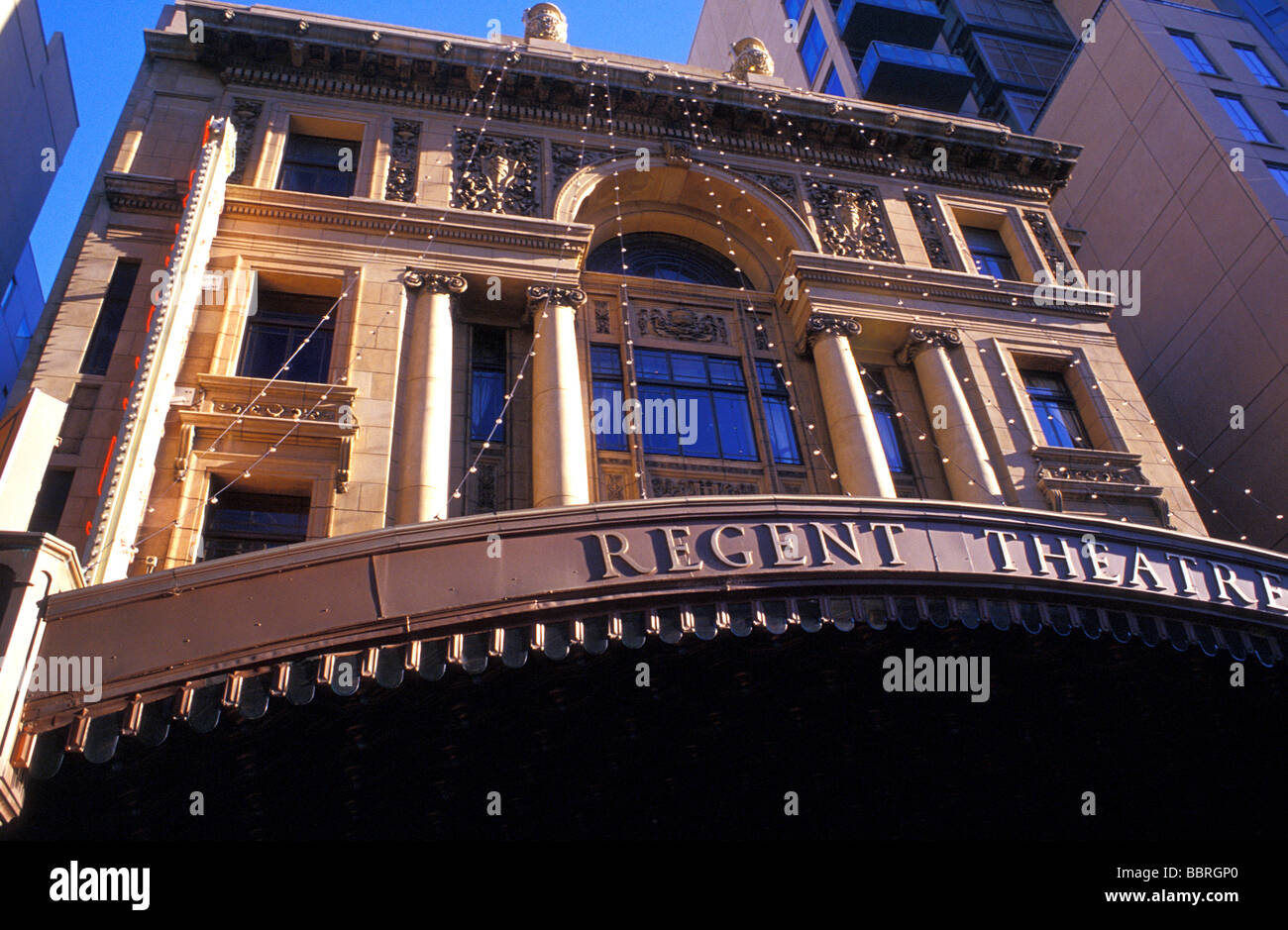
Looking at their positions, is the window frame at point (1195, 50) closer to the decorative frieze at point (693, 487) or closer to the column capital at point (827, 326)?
the column capital at point (827, 326)

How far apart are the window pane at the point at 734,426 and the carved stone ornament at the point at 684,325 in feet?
4.99

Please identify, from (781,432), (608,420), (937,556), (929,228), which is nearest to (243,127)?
(608,420)

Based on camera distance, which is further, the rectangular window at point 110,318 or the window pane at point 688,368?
the window pane at point 688,368

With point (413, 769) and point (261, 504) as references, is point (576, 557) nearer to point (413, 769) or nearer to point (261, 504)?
point (413, 769)

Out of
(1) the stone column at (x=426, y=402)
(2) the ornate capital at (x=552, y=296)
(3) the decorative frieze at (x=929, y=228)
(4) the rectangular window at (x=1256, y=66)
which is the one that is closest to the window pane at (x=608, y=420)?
(2) the ornate capital at (x=552, y=296)

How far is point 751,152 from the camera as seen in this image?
22875mm

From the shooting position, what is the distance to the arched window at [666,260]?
2175cm

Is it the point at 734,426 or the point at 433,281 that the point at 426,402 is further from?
the point at 734,426

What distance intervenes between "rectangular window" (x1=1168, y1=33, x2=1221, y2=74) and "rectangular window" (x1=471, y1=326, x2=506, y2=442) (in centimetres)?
2433

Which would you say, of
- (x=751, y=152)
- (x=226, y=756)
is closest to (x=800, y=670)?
(x=226, y=756)

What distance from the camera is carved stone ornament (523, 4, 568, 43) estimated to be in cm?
2364

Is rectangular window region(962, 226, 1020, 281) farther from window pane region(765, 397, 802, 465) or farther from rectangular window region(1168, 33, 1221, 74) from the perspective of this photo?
rectangular window region(1168, 33, 1221, 74)

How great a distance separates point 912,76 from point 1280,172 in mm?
22063
